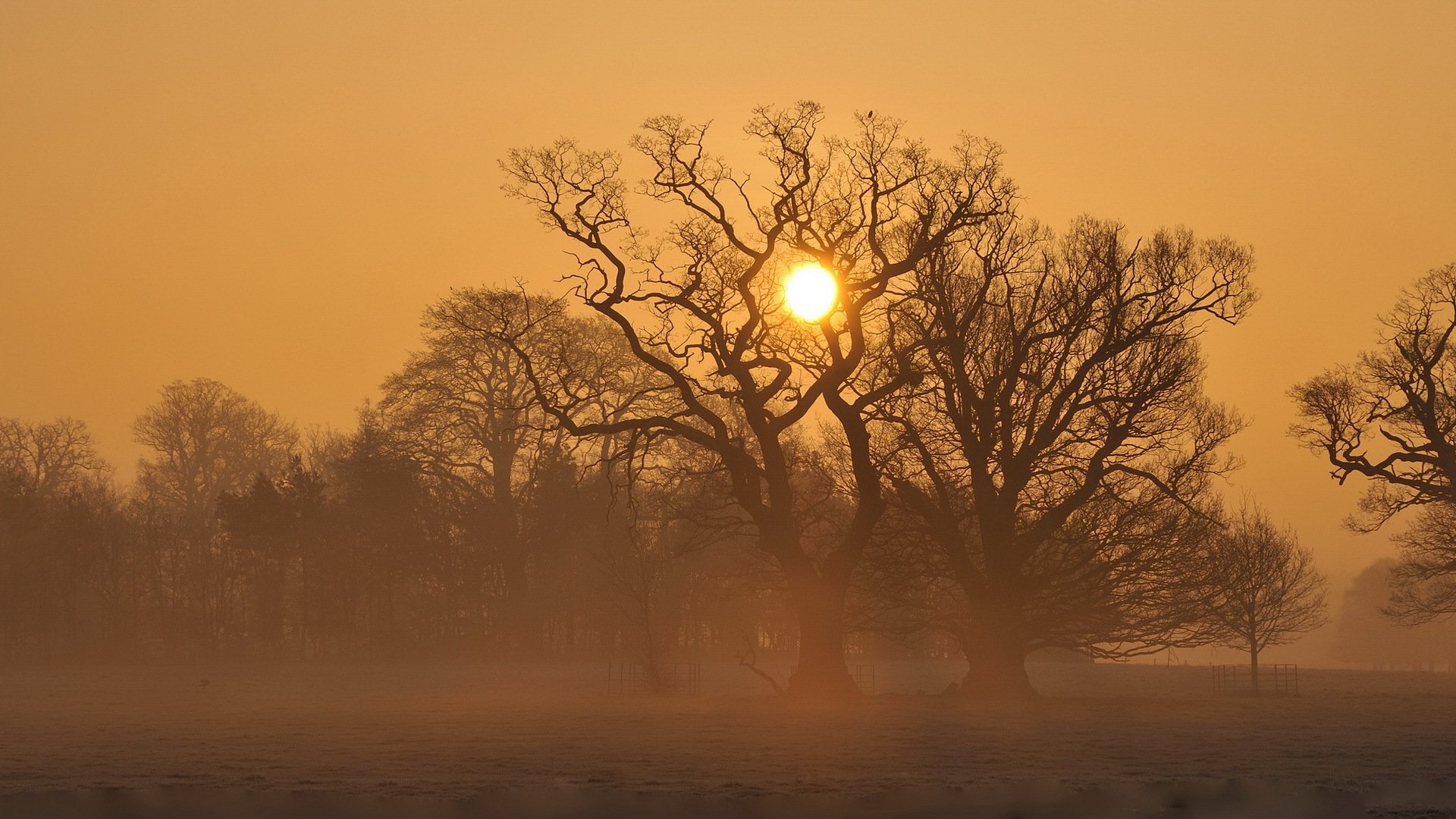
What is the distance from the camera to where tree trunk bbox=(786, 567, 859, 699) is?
36.6 m

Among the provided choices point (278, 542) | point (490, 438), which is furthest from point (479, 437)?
point (278, 542)

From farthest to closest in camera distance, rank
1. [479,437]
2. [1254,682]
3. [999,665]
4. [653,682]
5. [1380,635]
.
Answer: [1380,635]
[479,437]
[1254,682]
[653,682]
[999,665]

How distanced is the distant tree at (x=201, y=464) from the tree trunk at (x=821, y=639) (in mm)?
46521

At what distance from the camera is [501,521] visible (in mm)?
68562

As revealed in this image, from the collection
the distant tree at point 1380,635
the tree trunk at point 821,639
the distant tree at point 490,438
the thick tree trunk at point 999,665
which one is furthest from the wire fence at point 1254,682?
the distant tree at point 1380,635

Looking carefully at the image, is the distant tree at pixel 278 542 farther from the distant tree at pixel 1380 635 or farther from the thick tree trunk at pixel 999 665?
the distant tree at pixel 1380 635

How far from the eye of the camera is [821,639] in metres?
36.8

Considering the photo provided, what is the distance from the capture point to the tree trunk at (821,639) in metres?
36.6

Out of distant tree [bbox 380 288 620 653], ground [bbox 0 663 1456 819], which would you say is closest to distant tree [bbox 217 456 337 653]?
distant tree [bbox 380 288 620 653]

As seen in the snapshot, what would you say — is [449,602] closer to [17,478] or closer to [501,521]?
[501,521]

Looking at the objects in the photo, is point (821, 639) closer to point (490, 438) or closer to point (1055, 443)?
point (1055, 443)

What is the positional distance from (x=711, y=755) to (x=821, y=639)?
1334 cm

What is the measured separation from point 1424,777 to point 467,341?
5025 centimetres

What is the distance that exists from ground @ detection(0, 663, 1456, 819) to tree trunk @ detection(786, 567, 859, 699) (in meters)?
0.66
